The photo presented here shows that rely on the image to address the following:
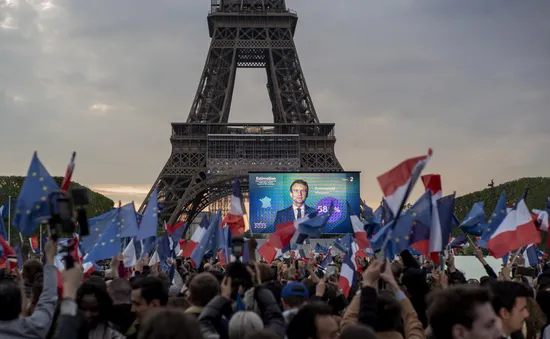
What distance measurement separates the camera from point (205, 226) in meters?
14.3

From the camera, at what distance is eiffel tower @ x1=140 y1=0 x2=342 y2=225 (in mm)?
54000

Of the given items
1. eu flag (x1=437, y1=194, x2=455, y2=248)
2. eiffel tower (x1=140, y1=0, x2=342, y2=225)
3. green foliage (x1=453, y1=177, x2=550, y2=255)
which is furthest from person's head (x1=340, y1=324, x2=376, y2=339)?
eiffel tower (x1=140, y1=0, x2=342, y2=225)

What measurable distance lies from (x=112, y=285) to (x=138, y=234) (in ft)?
22.0

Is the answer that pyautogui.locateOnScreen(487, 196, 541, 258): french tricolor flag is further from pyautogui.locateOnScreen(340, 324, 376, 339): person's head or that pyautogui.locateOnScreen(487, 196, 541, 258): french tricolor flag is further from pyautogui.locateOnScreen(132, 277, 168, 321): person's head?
pyautogui.locateOnScreen(340, 324, 376, 339): person's head

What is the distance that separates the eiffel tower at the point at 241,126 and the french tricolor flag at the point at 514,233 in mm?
43151

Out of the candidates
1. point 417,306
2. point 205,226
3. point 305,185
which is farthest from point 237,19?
point 417,306

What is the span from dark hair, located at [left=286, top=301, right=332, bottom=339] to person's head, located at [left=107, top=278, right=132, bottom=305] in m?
1.43

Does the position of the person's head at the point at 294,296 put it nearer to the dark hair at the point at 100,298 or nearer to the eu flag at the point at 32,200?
the dark hair at the point at 100,298

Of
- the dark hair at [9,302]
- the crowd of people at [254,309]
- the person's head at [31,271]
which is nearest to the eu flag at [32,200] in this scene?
the crowd of people at [254,309]

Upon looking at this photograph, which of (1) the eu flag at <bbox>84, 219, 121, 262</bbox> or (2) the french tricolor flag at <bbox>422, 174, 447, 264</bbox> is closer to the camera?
(2) the french tricolor flag at <bbox>422, 174, 447, 264</bbox>

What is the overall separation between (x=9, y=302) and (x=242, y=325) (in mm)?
1377

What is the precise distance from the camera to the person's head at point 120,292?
526 cm

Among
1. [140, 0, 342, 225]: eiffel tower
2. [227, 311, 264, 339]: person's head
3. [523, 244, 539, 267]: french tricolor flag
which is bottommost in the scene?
[227, 311, 264, 339]: person's head

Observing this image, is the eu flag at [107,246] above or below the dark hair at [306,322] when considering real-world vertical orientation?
above
